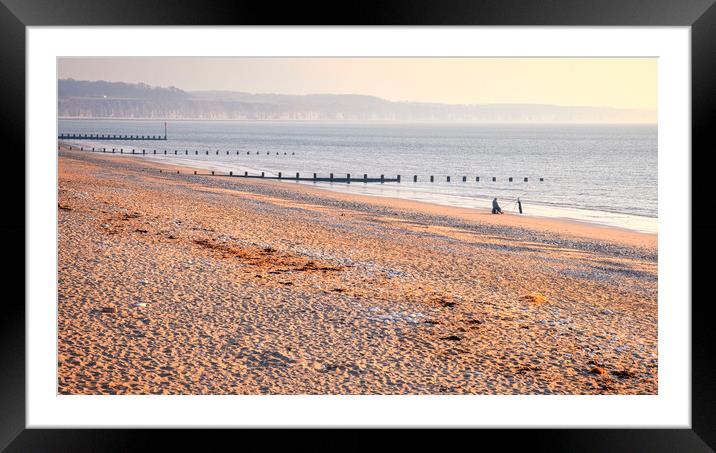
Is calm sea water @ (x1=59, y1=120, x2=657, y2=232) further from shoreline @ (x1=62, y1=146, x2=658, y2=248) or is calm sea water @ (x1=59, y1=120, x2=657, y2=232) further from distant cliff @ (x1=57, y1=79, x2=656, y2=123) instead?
distant cliff @ (x1=57, y1=79, x2=656, y2=123)

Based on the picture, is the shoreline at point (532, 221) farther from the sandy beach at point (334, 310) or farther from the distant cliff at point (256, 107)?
A: the distant cliff at point (256, 107)

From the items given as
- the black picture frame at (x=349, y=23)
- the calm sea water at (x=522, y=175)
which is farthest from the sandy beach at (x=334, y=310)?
the calm sea water at (x=522, y=175)

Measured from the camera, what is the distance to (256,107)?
8988cm

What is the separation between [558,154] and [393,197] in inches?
1272

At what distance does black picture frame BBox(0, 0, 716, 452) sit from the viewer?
143 inches

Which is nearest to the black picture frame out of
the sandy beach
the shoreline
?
the sandy beach

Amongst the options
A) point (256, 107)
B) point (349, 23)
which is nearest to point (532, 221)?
point (349, 23)

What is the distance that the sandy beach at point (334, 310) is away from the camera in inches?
196

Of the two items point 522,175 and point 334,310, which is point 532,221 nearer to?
point 334,310

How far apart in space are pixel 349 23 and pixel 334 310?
322 centimetres
